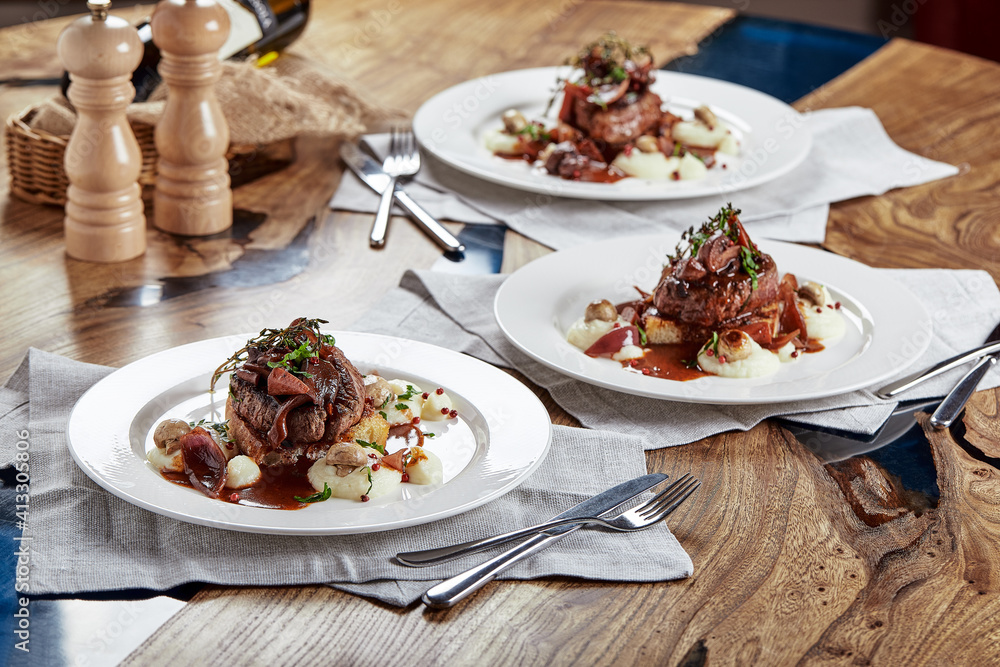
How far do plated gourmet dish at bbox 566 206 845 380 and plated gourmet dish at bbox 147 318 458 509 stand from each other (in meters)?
0.57

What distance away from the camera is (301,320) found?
1822 mm

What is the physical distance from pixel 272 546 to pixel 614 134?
7.14 ft

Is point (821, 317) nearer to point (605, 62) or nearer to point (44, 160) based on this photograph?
point (605, 62)

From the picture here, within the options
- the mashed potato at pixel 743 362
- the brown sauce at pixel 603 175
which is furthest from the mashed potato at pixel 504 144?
the mashed potato at pixel 743 362

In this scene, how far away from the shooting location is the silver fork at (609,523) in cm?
154

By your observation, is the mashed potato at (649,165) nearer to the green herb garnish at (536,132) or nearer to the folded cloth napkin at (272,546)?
the green herb garnish at (536,132)

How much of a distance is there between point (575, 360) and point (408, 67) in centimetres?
252

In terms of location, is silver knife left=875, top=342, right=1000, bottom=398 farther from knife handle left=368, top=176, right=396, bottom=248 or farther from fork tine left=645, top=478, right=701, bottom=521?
knife handle left=368, top=176, right=396, bottom=248

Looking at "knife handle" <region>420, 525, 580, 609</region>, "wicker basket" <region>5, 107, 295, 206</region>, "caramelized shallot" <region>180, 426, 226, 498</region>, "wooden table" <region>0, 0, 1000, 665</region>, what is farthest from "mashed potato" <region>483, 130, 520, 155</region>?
"knife handle" <region>420, 525, 580, 609</region>

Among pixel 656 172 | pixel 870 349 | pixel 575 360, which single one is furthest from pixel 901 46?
pixel 575 360

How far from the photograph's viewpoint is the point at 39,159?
2.82m

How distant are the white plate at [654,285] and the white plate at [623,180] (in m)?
0.44

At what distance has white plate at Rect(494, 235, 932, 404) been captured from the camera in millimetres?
2033

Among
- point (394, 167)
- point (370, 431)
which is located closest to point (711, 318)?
point (370, 431)
